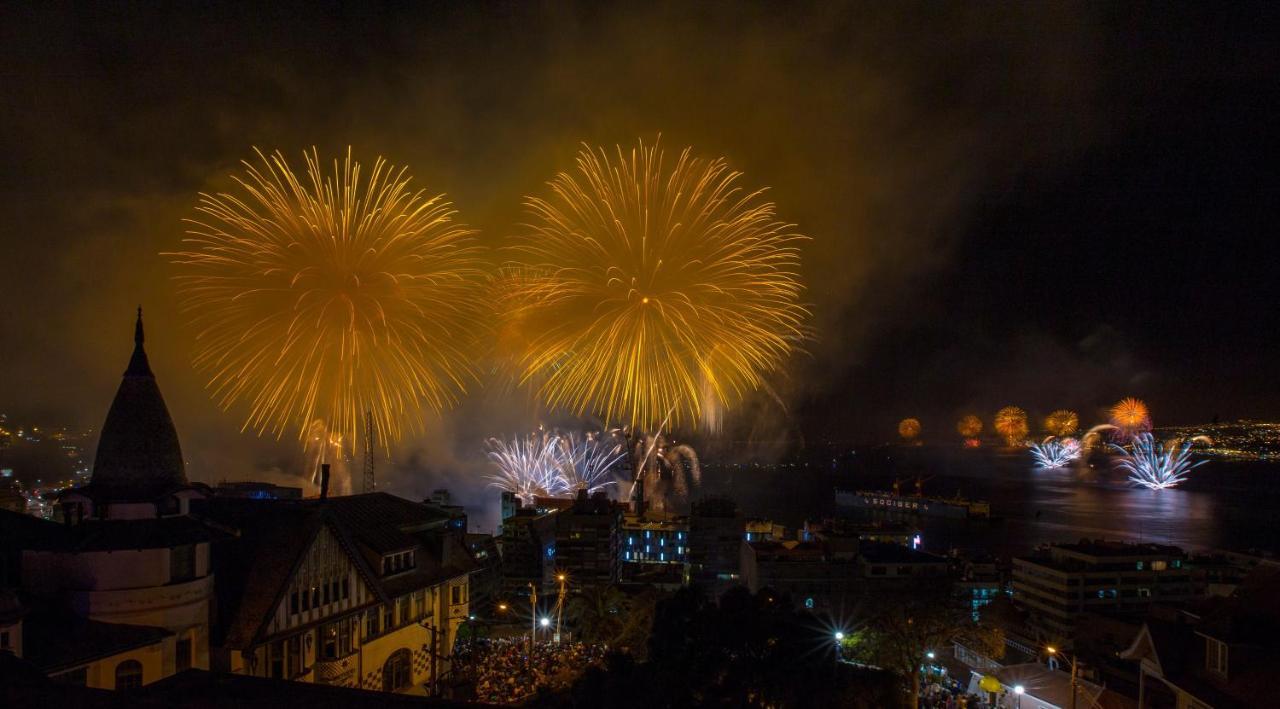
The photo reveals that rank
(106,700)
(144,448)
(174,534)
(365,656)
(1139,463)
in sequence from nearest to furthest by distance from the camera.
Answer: (106,700) < (174,534) < (144,448) < (365,656) < (1139,463)

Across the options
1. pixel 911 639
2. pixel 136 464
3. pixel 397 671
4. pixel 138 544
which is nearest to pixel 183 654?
pixel 138 544

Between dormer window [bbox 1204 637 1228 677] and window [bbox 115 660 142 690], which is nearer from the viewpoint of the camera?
window [bbox 115 660 142 690]

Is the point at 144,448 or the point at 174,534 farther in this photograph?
the point at 144,448

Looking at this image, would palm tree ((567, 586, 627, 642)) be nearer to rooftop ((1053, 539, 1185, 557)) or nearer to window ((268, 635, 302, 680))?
window ((268, 635, 302, 680))

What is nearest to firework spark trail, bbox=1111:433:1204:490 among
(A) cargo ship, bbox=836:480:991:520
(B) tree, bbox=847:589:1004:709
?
(A) cargo ship, bbox=836:480:991:520

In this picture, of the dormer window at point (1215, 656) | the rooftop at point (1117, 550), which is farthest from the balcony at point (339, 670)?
the rooftop at point (1117, 550)

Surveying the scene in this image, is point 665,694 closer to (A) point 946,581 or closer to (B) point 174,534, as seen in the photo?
(B) point 174,534

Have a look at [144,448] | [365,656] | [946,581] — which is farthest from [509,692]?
[946,581]

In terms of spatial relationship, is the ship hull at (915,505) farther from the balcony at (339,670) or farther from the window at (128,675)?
the window at (128,675)
